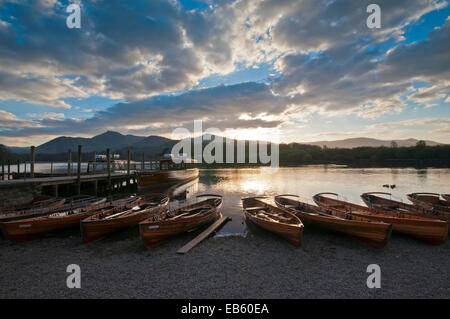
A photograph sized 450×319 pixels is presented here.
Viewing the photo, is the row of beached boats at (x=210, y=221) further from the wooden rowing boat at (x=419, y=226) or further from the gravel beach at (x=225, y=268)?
the gravel beach at (x=225, y=268)

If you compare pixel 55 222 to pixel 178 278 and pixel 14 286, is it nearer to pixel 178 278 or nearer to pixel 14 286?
pixel 14 286

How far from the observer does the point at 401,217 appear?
10.2 m

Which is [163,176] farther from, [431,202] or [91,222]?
[431,202]

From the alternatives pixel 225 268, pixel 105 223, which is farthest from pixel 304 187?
pixel 105 223

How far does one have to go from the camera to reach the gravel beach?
589 centimetres

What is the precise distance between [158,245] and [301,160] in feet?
354

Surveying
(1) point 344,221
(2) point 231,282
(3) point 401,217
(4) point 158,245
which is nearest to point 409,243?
(3) point 401,217

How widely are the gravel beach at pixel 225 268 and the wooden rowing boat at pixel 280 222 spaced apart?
46 centimetres

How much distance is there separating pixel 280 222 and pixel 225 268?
159 inches

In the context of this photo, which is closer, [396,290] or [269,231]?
[396,290]

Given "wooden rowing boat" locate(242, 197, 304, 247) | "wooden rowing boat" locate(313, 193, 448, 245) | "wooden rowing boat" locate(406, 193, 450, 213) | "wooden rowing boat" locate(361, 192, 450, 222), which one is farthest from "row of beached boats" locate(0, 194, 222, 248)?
"wooden rowing boat" locate(406, 193, 450, 213)

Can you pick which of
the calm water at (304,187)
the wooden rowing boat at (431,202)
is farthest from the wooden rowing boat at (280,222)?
the wooden rowing boat at (431,202)

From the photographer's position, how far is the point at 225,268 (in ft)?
23.8

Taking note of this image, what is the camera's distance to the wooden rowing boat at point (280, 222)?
8.95m
